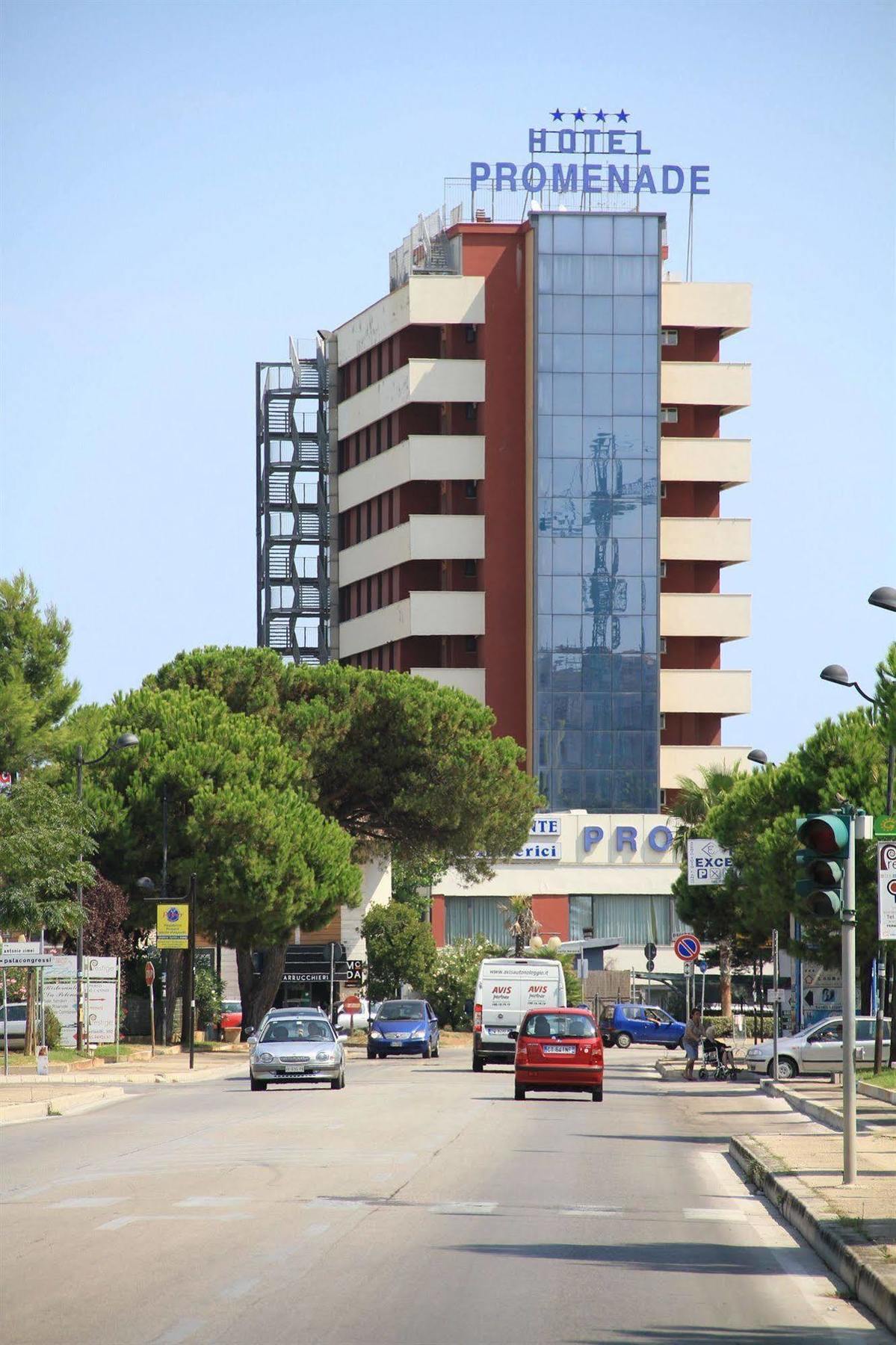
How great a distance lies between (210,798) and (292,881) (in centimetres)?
377

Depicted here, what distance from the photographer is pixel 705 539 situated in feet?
331

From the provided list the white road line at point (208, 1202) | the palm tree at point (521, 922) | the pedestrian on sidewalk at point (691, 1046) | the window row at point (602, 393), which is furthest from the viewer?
the window row at point (602, 393)

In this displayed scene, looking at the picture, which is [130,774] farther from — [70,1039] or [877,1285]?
[877,1285]

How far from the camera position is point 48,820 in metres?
48.2

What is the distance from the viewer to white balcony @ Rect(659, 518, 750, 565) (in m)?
100

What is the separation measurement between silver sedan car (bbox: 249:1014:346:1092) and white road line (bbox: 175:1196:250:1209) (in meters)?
20.7

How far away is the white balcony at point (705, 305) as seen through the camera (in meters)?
101

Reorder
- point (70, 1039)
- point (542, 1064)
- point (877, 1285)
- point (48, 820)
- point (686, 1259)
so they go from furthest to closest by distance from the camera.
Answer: point (70, 1039)
point (48, 820)
point (542, 1064)
point (686, 1259)
point (877, 1285)

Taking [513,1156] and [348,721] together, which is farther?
[348,721]

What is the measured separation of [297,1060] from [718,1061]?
13.3m

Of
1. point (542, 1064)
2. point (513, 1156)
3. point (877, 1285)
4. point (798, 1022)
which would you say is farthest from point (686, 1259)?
point (798, 1022)

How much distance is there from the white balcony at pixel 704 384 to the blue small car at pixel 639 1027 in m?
36.5

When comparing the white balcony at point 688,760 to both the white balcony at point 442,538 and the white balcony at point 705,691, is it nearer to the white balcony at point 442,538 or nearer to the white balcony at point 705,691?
the white balcony at point 705,691

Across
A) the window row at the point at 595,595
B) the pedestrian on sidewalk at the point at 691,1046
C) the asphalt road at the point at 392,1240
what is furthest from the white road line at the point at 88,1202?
the window row at the point at 595,595
